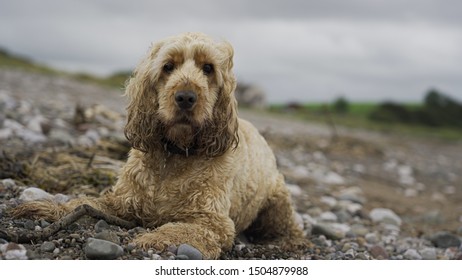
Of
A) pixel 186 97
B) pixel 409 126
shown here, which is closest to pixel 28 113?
pixel 186 97

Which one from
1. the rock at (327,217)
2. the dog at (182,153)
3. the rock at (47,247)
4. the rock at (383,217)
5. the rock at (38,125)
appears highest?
the dog at (182,153)

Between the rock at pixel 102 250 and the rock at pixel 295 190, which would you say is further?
the rock at pixel 295 190

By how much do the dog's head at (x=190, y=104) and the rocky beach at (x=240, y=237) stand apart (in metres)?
0.93

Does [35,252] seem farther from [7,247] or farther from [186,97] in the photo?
[186,97]

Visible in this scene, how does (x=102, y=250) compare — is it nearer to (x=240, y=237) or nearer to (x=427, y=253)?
(x=240, y=237)

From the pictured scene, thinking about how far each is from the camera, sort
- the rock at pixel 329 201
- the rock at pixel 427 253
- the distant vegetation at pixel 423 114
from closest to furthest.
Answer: the rock at pixel 427 253
the rock at pixel 329 201
the distant vegetation at pixel 423 114

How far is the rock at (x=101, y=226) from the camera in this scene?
5.54m

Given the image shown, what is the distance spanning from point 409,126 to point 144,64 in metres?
42.4

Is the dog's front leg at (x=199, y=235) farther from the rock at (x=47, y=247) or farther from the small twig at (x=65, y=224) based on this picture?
the rock at (x=47, y=247)

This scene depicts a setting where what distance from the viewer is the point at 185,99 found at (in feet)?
17.5

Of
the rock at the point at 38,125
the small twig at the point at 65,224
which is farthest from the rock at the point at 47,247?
the rock at the point at 38,125

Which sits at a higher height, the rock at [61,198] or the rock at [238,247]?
the rock at [61,198]

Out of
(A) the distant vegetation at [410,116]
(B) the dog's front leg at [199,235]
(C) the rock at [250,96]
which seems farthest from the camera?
(A) the distant vegetation at [410,116]
